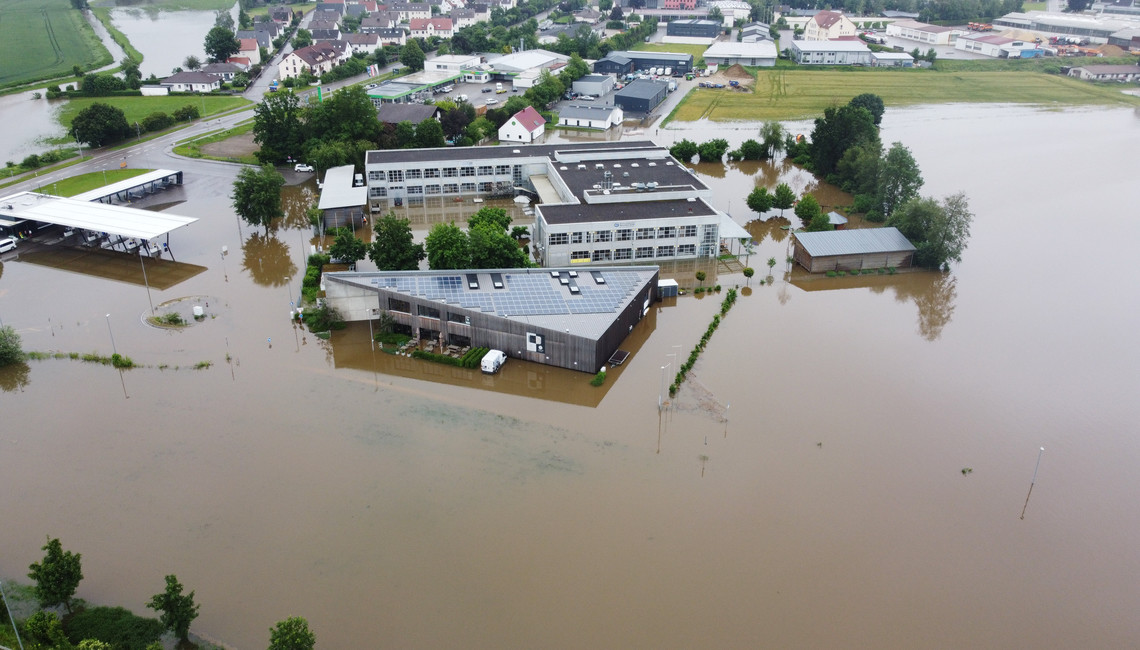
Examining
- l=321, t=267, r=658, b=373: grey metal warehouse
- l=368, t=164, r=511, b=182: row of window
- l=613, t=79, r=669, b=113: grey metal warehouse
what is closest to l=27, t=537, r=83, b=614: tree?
l=321, t=267, r=658, b=373: grey metal warehouse

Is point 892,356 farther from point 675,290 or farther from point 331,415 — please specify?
point 331,415

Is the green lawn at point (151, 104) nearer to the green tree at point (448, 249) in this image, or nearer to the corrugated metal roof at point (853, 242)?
the green tree at point (448, 249)

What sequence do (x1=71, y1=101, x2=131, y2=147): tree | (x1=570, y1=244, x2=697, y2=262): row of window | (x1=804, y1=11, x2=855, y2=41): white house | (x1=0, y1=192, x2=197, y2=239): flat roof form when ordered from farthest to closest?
(x1=804, y1=11, x2=855, y2=41): white house, (x1=71, y1=101, x2=131, y2=147): tree, (x1=0, y1=192, x2=197, y2=239): flat roof, (x1=570, y1=244, x2=697, y2=262): row of window

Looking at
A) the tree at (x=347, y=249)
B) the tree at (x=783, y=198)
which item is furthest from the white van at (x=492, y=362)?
the tree at (x=783, y=198)

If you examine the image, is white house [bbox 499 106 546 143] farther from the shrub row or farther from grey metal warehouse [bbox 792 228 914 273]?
the shrub row

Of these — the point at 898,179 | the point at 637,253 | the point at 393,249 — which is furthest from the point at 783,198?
the point at 393,249

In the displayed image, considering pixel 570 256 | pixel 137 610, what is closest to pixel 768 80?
pixel 570 256

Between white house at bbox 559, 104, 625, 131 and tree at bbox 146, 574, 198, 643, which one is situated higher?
white house at bbox 559, 104, 625, 131
